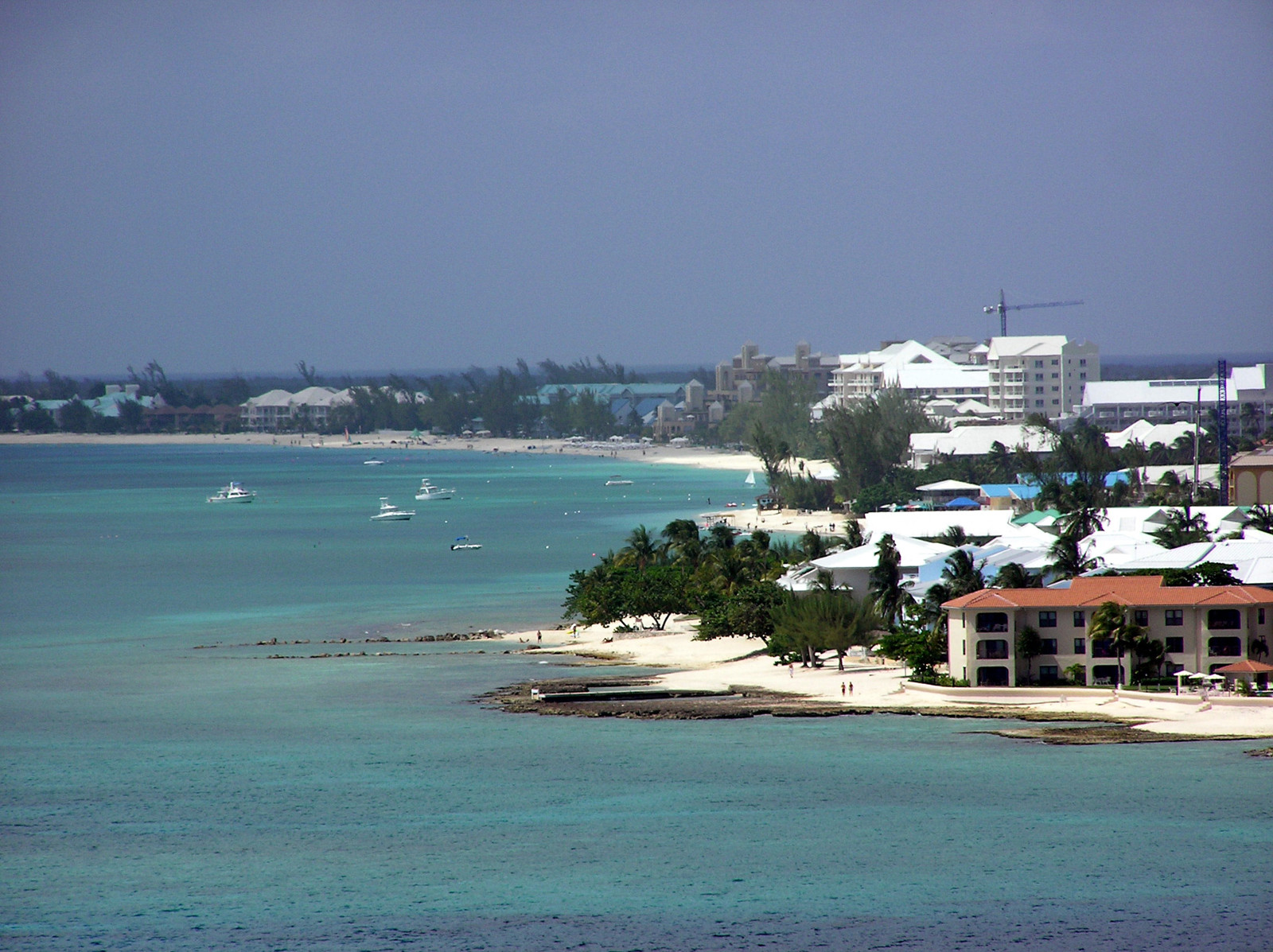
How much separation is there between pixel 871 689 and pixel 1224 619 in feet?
37.7

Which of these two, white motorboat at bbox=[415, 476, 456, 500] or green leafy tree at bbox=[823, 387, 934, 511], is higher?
green leafy tree at bbox=[823, 387, 934, 511]

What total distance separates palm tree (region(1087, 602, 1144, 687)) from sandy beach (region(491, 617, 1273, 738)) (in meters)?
1.54

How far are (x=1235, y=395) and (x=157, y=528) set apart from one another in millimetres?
105752

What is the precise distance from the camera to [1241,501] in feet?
308

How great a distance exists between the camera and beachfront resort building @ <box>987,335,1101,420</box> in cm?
19400

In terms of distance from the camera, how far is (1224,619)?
166 feet

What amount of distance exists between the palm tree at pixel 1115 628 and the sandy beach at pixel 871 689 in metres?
1.54

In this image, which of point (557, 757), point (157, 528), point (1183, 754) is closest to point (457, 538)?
point (157, 528)

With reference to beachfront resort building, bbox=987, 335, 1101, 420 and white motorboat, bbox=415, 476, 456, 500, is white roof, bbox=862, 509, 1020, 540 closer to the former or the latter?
white motorboat, bbox=415, 476, 456, 500

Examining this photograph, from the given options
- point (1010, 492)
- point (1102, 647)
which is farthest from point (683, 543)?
point (1010, 492)

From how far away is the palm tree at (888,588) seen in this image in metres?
60.5

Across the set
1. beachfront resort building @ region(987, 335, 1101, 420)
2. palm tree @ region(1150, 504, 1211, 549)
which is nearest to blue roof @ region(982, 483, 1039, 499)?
palm tree @ region(1150, 504, 1211, 549)

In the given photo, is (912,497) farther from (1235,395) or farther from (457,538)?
(1235,395)

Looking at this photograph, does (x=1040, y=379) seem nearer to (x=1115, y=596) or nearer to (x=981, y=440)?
(x=981, y=440)
